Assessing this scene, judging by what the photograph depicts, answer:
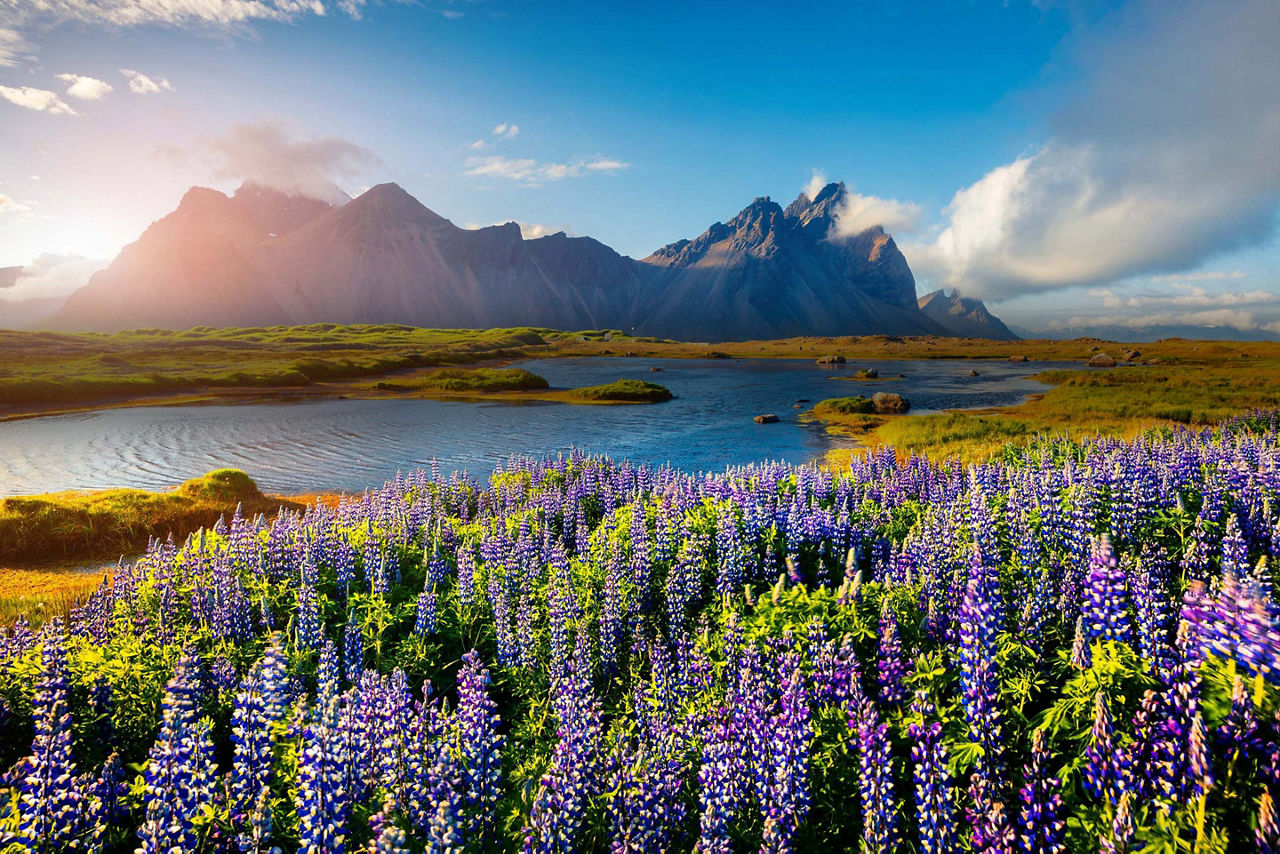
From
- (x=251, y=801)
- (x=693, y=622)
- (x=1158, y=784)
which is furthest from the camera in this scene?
(x=693, y=622)

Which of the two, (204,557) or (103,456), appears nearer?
(204,557)

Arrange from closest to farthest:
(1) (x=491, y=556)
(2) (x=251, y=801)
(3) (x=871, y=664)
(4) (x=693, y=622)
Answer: (2) (x=251, y=801), (3) (x=871, y=664), (4) (x=693, y=622), (1) (x=491, y=556)

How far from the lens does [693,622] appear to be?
8.02 meters

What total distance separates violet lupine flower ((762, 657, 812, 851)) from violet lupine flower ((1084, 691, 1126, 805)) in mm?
1810

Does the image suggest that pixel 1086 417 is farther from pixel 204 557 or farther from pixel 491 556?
pixel 204 557

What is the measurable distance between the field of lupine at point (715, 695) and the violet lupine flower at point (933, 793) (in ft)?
0.08

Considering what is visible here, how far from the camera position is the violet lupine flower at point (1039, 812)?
3.82 m

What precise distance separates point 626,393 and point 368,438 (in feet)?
96.3

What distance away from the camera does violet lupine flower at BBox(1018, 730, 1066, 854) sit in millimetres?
3822

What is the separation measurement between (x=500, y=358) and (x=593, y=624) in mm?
129302

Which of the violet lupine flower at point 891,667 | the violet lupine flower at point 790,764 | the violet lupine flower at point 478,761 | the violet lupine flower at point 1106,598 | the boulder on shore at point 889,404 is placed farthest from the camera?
the boulder on shore at point 889,404

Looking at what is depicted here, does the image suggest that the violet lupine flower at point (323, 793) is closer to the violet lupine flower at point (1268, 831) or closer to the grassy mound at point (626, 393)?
the violet lupine flower at point (1268, 831)

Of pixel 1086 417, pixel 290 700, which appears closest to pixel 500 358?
pixel 1086 417

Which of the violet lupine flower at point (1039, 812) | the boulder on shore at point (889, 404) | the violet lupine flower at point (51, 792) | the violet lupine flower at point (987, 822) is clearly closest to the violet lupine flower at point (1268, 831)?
the violet lupine flower at point (1039, 812)
